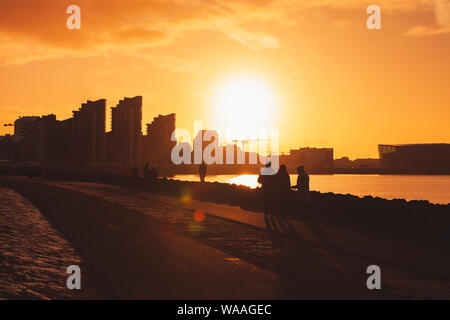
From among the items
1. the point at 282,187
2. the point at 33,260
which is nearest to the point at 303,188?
the point at 282,187

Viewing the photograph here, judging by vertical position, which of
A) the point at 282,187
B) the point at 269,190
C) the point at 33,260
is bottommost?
the point at 33,260

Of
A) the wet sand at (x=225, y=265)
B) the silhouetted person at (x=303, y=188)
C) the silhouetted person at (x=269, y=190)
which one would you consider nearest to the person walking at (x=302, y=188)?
the silhouetted person at (x=303, y=188)

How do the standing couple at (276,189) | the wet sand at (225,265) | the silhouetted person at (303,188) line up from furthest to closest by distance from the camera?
the standing couple at (276,189)
the silhouetted person at (303,188)
the wet sand at (225,265)

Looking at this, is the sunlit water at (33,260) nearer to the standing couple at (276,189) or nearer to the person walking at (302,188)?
the standing couple at (276,189)

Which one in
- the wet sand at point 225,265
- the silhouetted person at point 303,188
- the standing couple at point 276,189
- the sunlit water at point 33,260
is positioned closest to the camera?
the wet sand at point 225,265

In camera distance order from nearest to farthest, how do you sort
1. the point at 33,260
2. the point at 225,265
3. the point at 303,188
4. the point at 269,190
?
the point at 225,265, the point at 33,260, the point at 303,188, the point at 269,190

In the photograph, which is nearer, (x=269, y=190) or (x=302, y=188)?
(x=302, y=188)

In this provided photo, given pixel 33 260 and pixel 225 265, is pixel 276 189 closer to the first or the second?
pixel 225 265

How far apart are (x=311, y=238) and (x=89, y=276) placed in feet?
21.3

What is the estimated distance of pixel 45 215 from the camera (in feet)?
64.9

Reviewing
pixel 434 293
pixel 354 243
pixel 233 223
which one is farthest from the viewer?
pixel 233 223
